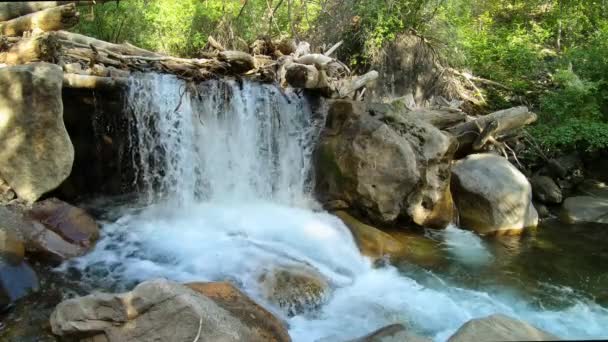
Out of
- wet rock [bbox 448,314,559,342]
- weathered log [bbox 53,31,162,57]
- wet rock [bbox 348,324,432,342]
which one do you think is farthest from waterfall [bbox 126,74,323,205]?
wet rock [bbox 448,314,559,342]

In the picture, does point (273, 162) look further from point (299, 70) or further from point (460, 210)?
point (460, 210)

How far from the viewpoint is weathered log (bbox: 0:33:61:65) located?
258 inches

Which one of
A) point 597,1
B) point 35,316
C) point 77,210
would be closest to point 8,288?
point 35,316

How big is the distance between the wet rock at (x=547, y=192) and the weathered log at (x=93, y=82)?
7.37 m

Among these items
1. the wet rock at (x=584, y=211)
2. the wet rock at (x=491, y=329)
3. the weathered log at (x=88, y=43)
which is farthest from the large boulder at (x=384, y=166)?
the wet rock at (x=491, y=329)

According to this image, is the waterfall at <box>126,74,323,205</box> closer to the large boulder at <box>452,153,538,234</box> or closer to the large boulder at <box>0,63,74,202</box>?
the large boulder at <box>0,63,74,202</box>

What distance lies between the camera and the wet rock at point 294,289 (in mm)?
4566

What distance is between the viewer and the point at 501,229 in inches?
297

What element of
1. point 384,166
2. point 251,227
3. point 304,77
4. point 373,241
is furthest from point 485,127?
point 251,227

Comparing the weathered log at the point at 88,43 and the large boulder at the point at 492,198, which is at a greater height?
the weathered log at the point at 88,43

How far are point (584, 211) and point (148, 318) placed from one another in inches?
313

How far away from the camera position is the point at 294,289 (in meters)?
4.70

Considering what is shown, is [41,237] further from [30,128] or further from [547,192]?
[547,192]

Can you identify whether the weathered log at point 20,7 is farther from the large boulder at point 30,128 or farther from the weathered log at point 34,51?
the large boulder at point 30,128
